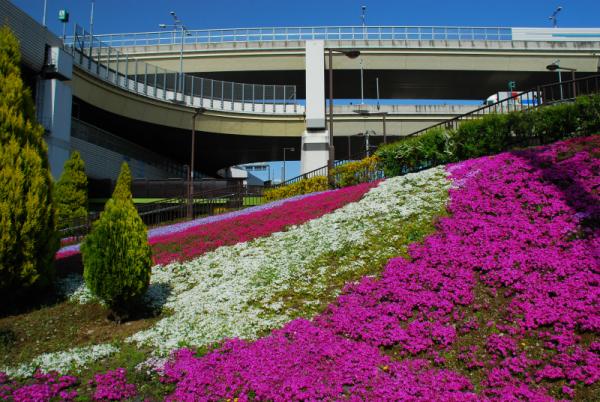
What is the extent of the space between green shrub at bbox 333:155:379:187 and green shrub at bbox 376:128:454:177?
1112mm

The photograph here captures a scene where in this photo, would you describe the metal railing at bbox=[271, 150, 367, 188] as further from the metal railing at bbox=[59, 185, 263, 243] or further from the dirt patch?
the dirt patch

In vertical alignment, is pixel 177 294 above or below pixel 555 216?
below

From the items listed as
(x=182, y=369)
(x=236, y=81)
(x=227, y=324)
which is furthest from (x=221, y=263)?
(x=236, y=81)

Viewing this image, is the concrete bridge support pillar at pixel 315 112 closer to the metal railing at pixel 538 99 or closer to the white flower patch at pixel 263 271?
the metal railing at pixel 538 99

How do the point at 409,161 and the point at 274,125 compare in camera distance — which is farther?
the point at 274,125

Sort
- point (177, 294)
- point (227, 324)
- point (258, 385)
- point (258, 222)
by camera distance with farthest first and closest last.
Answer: point (258, 222) < point (177, 294) < point (227, 324) < point (258, 385)

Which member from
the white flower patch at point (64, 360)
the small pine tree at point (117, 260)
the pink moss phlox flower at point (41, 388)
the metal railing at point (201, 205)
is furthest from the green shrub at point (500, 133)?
the pink moss phlox flower at point (41, 388)

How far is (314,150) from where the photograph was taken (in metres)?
43.7

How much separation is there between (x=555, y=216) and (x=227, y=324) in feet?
23.9

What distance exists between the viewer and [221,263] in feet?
41.6

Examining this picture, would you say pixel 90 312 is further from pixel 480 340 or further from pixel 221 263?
pixel 480 340

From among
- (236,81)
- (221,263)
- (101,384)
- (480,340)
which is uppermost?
(236,81)

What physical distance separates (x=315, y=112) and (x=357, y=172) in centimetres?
2114

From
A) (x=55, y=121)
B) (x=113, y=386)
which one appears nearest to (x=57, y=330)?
(x=113, y=386)
